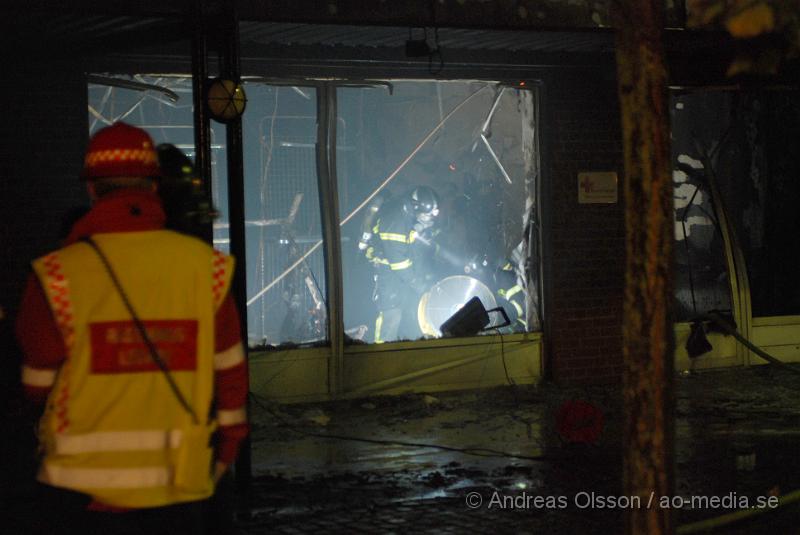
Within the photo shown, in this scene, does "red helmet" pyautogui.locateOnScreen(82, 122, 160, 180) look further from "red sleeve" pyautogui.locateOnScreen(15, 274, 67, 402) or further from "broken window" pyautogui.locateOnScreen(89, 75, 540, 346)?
"broken window" pyautogui.locateOnScreen(89, 75, 540, 346)

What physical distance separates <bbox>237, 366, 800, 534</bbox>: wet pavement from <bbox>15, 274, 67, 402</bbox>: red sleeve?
8.70 feet

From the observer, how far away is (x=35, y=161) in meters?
9.82

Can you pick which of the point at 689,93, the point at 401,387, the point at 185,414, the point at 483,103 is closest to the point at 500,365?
the point at 401,387

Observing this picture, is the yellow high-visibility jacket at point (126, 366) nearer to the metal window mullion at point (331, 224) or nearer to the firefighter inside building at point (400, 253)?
the metal window mullion at point (331, 224)

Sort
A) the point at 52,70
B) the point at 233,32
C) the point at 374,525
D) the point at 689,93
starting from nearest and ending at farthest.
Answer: the point at 374,525 → the point at 233,32 → the point at 52,70 → the point at 689,93

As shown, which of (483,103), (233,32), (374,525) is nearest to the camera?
(374,525)

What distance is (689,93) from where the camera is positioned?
491 inches

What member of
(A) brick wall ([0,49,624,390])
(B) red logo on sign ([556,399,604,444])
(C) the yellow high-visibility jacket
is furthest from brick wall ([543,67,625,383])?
(C) the yellow high-visibility jacket

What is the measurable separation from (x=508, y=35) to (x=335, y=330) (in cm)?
325

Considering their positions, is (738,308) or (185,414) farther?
(738,308)

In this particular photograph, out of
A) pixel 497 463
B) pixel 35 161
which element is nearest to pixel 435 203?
pixel 497 463

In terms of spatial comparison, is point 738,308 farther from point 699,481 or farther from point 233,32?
point 233,32

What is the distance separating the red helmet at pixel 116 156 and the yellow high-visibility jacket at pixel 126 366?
23cm

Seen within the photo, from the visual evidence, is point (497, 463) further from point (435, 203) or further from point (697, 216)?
point (697, 216)
